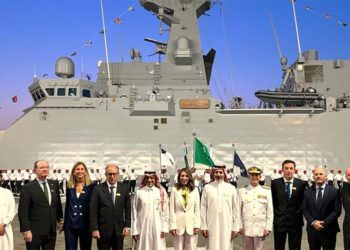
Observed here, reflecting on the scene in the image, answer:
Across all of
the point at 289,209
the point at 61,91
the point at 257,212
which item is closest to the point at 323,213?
the point at 289,209

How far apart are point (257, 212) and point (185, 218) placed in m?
1.35

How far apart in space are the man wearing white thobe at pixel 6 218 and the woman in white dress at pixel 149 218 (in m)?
2.11

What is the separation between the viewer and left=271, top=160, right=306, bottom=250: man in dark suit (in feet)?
22.7

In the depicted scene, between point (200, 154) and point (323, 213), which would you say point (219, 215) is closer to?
point (323, 213)

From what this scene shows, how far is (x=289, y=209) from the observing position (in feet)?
22.8

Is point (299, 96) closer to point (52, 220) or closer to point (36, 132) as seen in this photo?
point (36, 132)

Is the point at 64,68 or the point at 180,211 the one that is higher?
the point at 64,68

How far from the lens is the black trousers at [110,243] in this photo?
650 cm

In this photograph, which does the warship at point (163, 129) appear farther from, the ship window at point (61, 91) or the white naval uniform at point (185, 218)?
the white naval uniform at point (185, 218)

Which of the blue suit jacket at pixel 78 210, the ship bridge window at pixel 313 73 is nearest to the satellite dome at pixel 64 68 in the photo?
the ship bridge window at pixel 313 73

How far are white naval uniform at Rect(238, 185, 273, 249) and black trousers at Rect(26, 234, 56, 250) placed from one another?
11.6 feet

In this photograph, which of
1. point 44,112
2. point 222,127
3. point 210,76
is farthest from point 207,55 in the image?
point 44,112

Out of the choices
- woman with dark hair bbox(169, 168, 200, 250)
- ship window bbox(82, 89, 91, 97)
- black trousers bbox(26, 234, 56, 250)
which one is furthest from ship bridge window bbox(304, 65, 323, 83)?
black trousers bbox(26, 234, 56, 250)

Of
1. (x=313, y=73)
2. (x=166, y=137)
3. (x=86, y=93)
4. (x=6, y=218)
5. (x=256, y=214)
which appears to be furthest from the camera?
(x=313, y=73)
